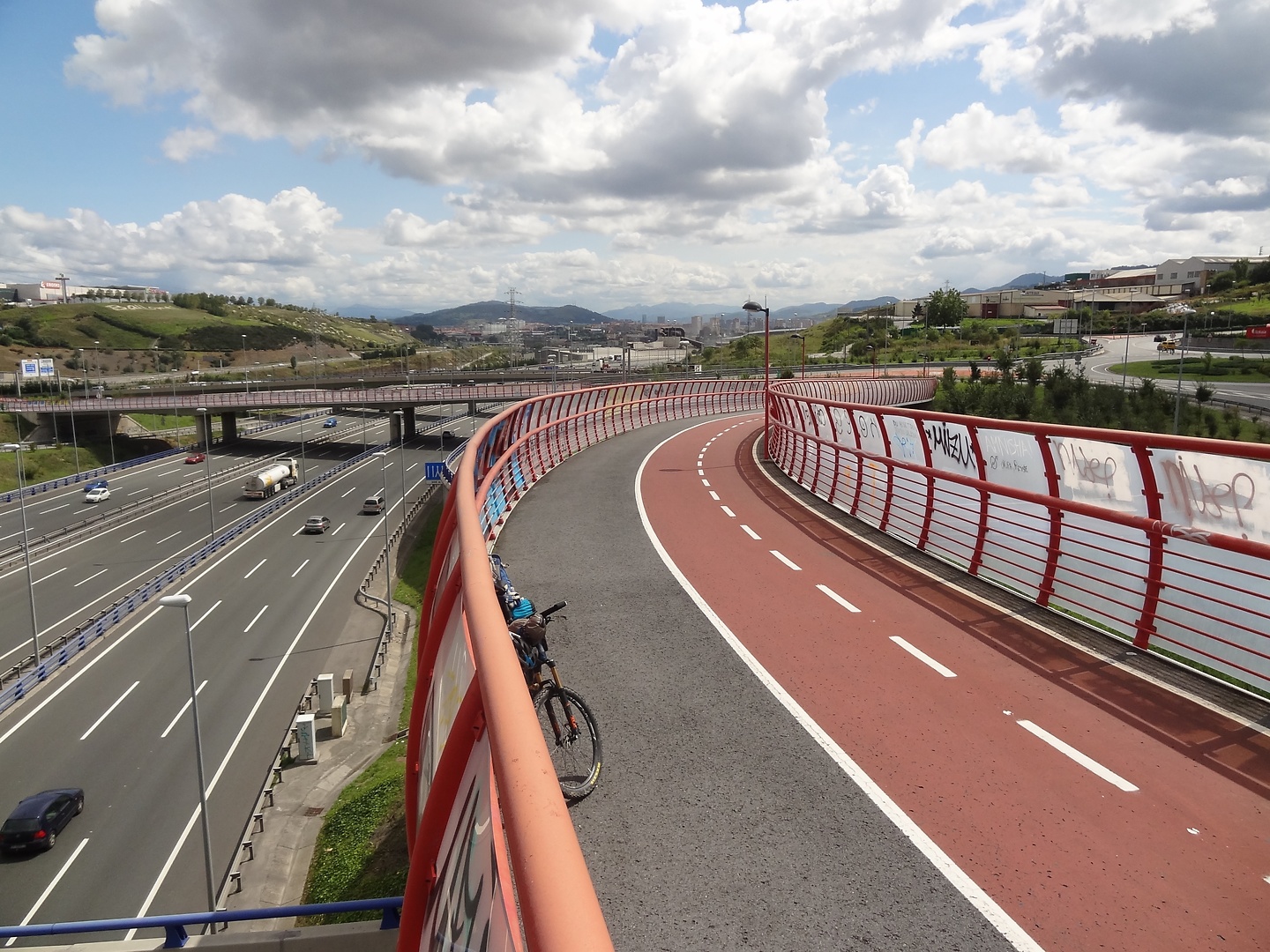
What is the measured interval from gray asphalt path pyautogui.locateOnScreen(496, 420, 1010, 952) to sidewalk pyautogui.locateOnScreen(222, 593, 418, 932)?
8.63 metres

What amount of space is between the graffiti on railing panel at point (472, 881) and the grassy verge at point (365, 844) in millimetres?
3814

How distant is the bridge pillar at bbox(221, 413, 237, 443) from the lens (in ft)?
313

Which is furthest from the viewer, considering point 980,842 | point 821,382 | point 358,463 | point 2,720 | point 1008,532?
point 358,463

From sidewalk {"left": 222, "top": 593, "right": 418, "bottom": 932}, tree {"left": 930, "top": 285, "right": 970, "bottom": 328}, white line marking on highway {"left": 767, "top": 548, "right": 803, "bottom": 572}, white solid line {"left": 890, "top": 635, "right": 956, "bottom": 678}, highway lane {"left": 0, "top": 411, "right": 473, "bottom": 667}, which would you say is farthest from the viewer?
tree {"left": 930, "top": 285, "right": 970, "bottom": 328}

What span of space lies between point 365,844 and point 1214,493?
462 inches

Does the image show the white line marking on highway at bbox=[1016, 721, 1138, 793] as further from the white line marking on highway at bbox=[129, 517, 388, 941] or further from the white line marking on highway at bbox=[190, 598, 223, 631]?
the white line marking on highway at bbox=[190, 598, 223, 631]

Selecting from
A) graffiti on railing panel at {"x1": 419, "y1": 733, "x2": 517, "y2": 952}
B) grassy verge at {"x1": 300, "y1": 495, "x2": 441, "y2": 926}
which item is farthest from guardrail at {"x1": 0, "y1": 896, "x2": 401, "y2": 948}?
graffiti on railing panel at {"x1": 419, "y1": 733, "x2": 517, "y2": 952}

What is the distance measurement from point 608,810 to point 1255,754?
13.7 ft

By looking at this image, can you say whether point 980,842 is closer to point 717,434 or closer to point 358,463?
point 717,434

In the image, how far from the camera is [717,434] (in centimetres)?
3148

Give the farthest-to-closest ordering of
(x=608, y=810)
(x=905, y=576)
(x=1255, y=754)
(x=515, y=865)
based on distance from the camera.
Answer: (x=905, y=576) < (x=1255, y=754) < (x=608, y=810) < (x=515, y=865)

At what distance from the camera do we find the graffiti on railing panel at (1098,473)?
23.6 ft

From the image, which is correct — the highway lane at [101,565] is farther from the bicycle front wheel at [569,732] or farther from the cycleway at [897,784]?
the bicycle front wheel at [569,732]

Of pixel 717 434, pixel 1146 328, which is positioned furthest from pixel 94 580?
pixel 1146 328
